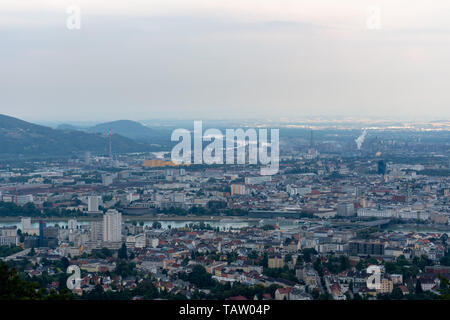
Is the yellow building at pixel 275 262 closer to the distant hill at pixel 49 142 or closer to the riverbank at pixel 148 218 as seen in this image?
the riverbank at pixel 148 218

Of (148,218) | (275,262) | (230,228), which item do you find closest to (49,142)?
(148,218)

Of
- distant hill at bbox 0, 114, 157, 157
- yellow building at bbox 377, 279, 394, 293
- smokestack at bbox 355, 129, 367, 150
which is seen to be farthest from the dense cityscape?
distant hill at bbox 0, 114, 157, 157

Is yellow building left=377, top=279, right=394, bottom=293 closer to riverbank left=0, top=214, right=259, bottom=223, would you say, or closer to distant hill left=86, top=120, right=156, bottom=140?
riverbank left=0, top=214, right=259, bottom=223

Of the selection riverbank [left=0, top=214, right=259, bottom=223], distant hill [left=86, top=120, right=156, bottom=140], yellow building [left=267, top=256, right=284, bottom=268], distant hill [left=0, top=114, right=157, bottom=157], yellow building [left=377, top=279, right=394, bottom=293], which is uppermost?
distant hill [left=86, top=120, right=156, bottom=140]

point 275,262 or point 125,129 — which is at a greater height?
point 125,129

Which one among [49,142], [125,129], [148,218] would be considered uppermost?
[125,129]

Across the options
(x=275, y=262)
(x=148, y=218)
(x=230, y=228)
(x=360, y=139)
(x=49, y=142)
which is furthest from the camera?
(x=360, y=139)

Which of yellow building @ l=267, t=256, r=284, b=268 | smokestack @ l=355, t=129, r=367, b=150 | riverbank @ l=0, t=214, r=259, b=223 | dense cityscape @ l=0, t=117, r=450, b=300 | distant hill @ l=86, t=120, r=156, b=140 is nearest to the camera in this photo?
dense cityscape @ l=0, t=117, r=450, b=300

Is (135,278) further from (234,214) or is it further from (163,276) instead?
(234,214)

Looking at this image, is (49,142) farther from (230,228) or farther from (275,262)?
(275,262)
